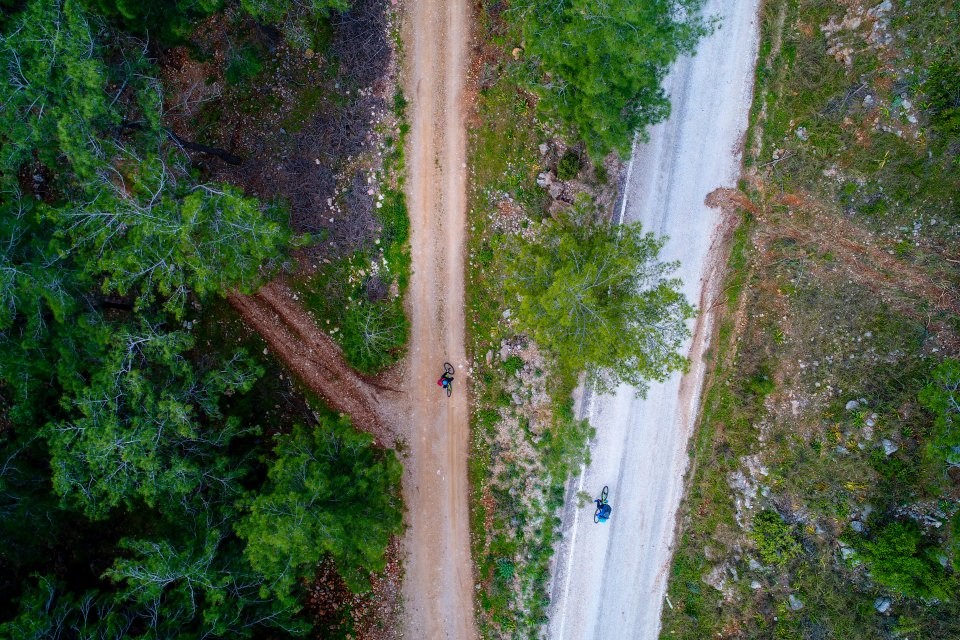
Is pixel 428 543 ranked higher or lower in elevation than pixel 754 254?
lower

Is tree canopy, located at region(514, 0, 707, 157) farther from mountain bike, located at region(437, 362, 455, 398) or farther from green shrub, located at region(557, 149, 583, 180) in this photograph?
mountain bike, located at region(437, 362, 455, 398)

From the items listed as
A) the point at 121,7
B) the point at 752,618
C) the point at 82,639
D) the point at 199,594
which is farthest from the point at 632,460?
the point at 121,7

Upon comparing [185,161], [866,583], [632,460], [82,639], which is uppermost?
[185,161]

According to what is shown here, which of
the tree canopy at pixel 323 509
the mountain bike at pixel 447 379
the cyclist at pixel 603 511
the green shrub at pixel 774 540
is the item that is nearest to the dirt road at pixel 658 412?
the cyclist at pixel 603 511

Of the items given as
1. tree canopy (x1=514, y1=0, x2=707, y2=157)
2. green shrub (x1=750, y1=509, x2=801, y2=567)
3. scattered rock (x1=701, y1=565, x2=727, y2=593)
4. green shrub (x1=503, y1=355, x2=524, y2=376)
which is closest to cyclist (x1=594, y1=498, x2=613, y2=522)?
scattered rock (x1=701, y1=565, x2=727, y2=593)

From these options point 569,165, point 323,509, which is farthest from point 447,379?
point 569,165

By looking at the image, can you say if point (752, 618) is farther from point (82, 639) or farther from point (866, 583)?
point (82, 639)
